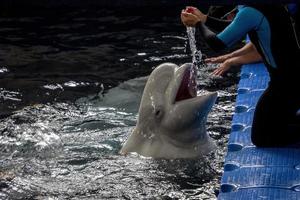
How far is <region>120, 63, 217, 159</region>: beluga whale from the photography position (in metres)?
4.89

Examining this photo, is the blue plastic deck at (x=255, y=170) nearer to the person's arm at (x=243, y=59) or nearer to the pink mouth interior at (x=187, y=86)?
the pink mouth interior at (x=187, y=86)

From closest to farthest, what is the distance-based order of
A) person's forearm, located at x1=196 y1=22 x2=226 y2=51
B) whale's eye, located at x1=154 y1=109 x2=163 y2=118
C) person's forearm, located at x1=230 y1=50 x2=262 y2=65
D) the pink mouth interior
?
1. person's forearm, located at x1=196 y1=22 x2=226 y2=51
2. the pink mouth interior
3. whale's eye, located at x1=154 y1=109 x2=163 y2=118
4. person's forearm, located at x1=230 y1=50 x2=262 y2=65

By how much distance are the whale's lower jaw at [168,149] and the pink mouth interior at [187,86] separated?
17.2 inches

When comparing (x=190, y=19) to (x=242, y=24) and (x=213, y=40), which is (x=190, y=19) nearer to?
(x=213, y=40)

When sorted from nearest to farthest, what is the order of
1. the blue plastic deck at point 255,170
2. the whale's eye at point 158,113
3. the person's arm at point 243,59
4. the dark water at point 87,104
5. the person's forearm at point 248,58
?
the blue plastic deck at point 255,170 < the dark water at point 87,104 < the whale's eye at point 158,113 < the person's arm at point 243,59 < the person's forearm at point 248,58

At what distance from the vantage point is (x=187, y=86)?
4953 mm

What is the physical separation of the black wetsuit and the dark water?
1.90 feet

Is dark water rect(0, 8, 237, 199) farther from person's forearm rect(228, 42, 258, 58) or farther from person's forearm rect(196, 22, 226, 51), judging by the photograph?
person's forearm rect(196, 22, 226, 51)

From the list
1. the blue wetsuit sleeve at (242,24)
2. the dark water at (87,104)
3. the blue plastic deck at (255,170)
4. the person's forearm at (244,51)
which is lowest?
the dark water at (87,104)

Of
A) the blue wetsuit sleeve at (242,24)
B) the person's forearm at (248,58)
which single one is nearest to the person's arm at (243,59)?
the person's forearm at (248,58)

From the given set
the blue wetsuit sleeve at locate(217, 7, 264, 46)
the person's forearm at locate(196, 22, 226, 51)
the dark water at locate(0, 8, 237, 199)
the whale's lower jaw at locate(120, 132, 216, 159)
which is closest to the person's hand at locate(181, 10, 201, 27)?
the person's forearm at locate(196, 22, 226, 51)

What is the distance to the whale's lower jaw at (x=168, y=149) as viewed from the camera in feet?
17.0

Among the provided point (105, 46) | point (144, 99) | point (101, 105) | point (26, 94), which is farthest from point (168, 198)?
point (105, 46)

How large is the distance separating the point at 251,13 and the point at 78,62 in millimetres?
4739
